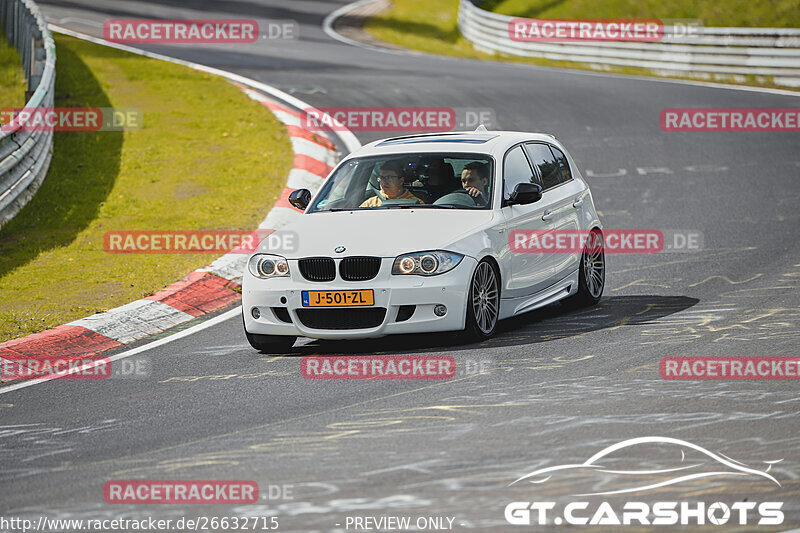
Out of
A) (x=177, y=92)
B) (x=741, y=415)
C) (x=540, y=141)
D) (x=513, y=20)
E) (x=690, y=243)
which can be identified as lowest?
(x=741, y=415)

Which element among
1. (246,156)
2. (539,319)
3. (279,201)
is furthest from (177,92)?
(539,319)

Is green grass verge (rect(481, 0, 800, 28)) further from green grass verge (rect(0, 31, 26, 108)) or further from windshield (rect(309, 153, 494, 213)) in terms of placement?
windshield (rect(309, 153, 494, 213))

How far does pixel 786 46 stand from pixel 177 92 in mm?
12741

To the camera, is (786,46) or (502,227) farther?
(786,46)

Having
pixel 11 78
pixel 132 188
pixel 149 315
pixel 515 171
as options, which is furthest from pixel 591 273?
pixel 11 78

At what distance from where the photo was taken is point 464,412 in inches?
290

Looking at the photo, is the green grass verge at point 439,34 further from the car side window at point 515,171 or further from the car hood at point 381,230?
the car hood at point 381,230

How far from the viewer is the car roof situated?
34.5 feet

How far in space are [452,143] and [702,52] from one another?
739 inches

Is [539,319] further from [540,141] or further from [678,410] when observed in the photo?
[678,410]

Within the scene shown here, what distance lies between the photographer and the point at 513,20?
3369 centimetres

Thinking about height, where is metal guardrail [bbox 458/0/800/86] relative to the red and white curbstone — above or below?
above

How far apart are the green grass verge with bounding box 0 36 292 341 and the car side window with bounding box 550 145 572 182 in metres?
3.80

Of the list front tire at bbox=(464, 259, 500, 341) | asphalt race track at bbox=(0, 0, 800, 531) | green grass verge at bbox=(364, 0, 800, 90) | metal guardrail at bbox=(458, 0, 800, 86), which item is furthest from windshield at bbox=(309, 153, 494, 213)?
metal guardrail at bbox=(458, 0, 800, 86)
